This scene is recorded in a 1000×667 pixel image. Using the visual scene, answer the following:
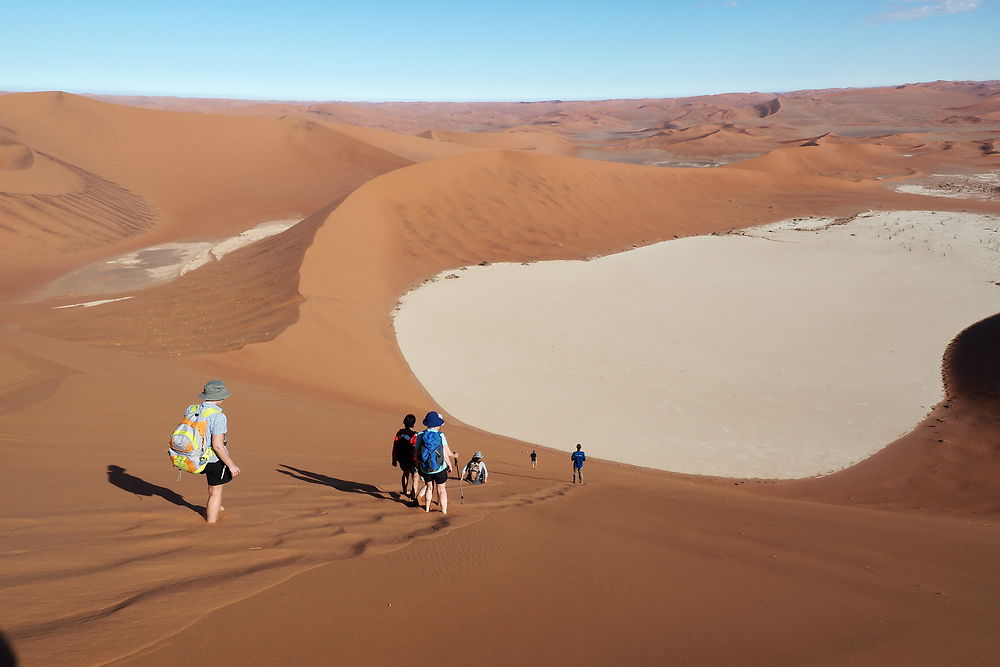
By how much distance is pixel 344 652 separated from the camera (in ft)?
10.2

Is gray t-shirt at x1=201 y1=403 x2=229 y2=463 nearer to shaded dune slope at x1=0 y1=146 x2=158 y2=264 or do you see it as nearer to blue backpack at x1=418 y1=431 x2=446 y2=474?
blue backpack at x1=418 y1=431 x2=446 y2=474

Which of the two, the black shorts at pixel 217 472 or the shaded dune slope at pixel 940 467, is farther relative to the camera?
the shaded dune slope at pixel 940 467

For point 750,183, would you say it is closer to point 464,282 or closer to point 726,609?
point 464,282

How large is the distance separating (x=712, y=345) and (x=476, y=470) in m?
12.1

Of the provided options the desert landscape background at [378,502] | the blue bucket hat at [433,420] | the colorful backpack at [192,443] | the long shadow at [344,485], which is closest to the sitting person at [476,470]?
the desert landscape background at [378,502]

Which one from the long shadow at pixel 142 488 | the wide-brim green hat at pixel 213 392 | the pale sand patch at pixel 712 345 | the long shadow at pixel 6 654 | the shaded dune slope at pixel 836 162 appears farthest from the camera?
the shaded dune slope at pixel 836 162

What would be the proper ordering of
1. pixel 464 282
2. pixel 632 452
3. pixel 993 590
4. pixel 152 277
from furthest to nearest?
pixel 152 277 → pixel 464 282 → pixel 632 452 → pixel 993 590

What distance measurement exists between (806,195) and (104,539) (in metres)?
42.2

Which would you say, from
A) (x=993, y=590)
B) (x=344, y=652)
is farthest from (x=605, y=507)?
(x=344, y=652)

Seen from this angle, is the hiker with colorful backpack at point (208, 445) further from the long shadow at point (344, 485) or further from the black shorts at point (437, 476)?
the long shadow at point (344, 485)

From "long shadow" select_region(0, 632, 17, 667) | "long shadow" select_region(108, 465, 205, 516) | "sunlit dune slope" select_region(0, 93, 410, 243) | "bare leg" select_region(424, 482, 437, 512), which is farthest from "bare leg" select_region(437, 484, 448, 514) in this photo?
"sunlit dune slope" select_region(0, 93, 410, 243)

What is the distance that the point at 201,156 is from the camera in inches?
1801

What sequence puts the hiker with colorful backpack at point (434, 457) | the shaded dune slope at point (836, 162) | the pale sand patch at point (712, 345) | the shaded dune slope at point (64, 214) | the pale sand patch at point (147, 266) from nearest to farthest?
1. the hiker with colorful backpack at point (434, 457)
2. the pale sand patch at point (712, 345)
3. the pale sand patch at point (147, 266)
4. the shaded dune slope at point (64, 214)
5. the shaded dune slope at point (836, 162)

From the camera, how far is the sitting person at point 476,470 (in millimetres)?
7953
